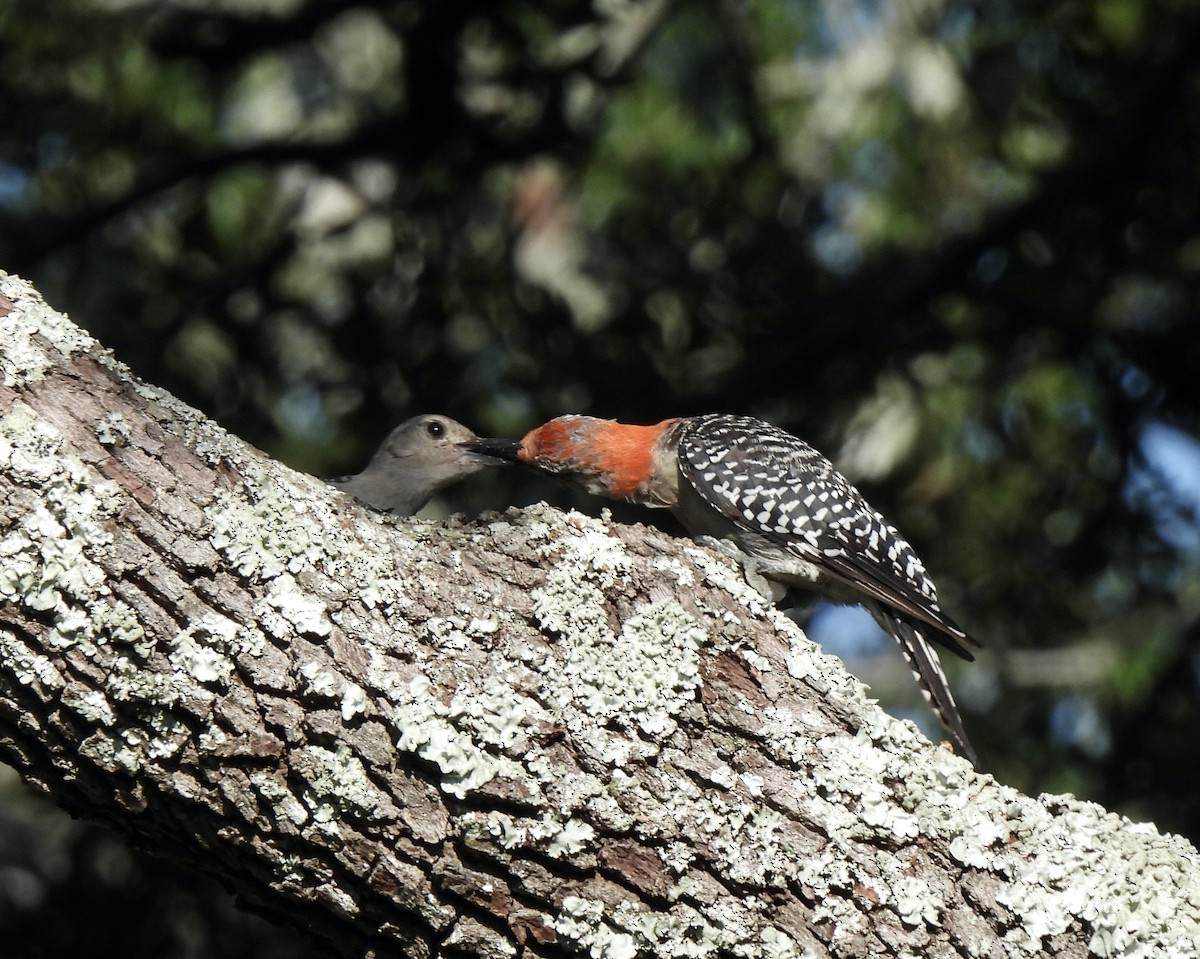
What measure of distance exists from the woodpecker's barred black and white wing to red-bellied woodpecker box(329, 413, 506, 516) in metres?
1.29

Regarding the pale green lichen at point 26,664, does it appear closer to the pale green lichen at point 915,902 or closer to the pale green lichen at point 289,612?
the pale green lichen at point 289,612

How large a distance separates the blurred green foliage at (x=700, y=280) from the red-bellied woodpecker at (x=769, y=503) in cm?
51

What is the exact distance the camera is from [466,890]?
10.0 ft

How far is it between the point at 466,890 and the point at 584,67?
501cm

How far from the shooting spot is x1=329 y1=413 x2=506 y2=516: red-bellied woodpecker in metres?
7.09

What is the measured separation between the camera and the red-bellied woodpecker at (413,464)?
709cm

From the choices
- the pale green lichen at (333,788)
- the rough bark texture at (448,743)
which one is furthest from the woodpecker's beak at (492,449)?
the pale green lichen at (333,788)

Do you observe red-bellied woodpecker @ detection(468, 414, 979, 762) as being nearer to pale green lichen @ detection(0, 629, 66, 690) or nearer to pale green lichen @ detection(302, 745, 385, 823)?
pale green lichen @ detection(302, 745, 385, 823)

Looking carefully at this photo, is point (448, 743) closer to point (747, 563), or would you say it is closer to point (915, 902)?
point (915, 902)

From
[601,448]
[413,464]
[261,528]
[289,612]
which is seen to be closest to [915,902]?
[289,612]

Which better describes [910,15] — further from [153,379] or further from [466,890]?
[466,890]

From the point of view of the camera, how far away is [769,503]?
613 cm

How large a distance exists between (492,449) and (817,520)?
1.84 metres

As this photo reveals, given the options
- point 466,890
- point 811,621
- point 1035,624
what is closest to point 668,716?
point 466,890
